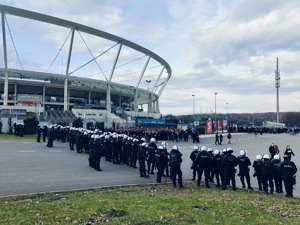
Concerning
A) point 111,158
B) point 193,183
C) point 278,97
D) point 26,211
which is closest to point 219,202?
point 193,183

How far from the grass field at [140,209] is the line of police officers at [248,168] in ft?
4.86

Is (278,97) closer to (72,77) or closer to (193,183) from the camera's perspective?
(72,77)

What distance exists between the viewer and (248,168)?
12094mm

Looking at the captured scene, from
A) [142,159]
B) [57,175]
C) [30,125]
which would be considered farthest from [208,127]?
[57,175]

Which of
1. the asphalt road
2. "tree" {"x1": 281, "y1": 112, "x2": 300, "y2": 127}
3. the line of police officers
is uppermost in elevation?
"tree" {"x1": 281, "y1": 112, "x2": 300, "y2": 127}

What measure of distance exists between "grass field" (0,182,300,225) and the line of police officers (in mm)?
1482

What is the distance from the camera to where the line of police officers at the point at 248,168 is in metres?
11.1

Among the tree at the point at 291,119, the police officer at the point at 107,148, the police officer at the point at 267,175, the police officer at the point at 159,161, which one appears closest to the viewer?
the police officer at the point at 267,175

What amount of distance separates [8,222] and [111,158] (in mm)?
12810

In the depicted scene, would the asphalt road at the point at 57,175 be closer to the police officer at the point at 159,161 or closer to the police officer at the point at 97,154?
the police officer at the point at 97,154

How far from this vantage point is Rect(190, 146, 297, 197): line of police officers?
11125 millimetres

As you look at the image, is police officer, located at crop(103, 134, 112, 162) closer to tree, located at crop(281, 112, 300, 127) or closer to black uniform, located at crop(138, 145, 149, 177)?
black uniform, located at crop(138, 145, 149, 177)

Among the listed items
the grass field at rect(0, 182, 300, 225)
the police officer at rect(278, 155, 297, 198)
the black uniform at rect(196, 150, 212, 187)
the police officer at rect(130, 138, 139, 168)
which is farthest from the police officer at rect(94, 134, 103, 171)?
the police officer at rect(278, 155, 297, 198)

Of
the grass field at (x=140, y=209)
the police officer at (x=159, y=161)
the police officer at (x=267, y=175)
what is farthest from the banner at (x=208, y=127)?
the grass field at (x=140, y=209)
